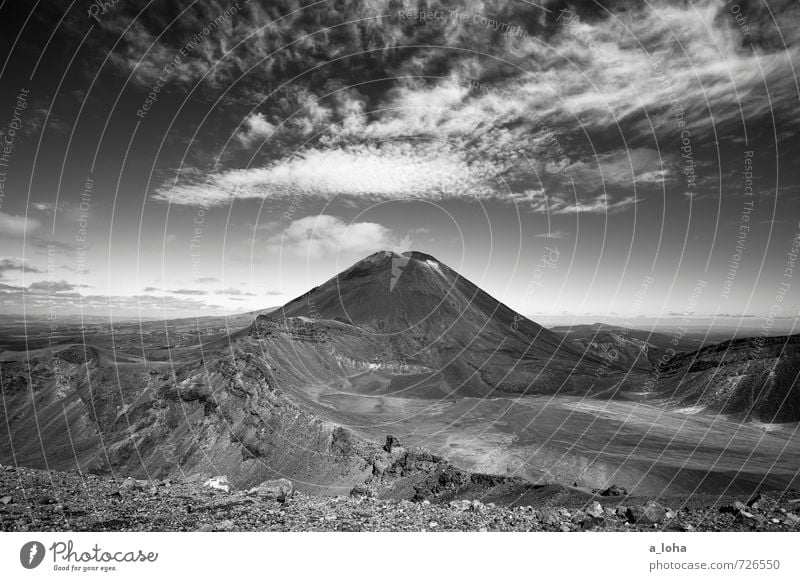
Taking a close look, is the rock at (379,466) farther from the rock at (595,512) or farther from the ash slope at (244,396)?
the rock at (595,512)

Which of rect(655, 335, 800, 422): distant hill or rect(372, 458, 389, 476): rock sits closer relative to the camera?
rect(372, 458, 389, 476): rock

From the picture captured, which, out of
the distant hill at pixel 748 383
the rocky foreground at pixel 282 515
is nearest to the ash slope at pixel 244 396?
the distant hill at pixel 748 383

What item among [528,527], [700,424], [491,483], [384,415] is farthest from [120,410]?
[700,424]

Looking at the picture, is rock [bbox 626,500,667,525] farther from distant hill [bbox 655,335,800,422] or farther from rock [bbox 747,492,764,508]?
distant hill [bbox 655,335,800,422]

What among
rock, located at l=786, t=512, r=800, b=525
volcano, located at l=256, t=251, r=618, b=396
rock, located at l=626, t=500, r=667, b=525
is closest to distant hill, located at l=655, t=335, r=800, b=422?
volcano, located at l=256, t=251, r=618, b=396

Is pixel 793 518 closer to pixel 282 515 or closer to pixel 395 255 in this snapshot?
pixel 282 515

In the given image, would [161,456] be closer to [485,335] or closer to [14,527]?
[14,527]
